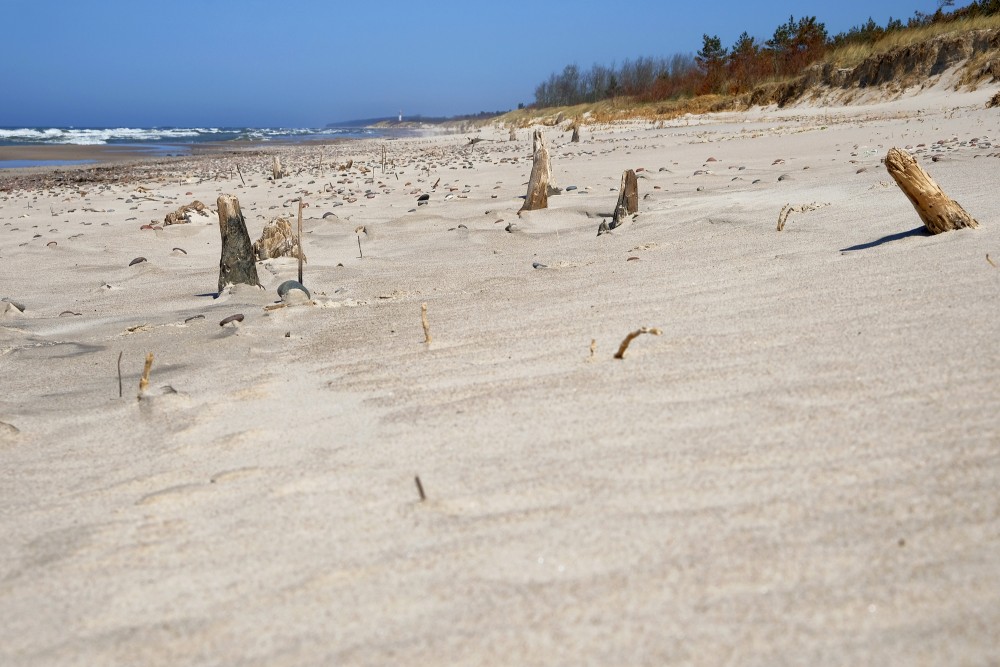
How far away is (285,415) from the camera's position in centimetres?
260

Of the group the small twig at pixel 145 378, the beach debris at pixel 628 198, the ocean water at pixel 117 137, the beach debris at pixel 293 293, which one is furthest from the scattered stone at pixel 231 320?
the ocean water at pixel 117 137

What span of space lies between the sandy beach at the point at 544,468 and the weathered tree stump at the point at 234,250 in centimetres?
54

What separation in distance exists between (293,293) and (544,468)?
108 inches

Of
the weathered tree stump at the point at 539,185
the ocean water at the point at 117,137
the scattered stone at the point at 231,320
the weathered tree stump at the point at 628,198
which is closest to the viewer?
the scattered stone at the point at 231,320

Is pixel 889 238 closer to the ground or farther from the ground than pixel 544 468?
farther from the ground

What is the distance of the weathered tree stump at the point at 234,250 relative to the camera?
5016mm

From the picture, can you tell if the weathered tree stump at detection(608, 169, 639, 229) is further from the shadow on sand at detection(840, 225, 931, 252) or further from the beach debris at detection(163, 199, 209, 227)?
the beach debris at detection(163, 199, 209, 227)

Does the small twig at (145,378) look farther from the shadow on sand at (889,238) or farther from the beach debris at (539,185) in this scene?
the beach debris at (539,185)

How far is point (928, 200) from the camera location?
12.0ft

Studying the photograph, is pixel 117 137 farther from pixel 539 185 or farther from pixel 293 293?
pixel 293 293

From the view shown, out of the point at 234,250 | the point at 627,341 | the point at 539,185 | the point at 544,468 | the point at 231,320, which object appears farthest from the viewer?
the point at 539,185

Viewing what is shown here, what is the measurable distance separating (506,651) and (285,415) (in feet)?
4.71

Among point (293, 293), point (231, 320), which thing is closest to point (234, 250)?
point (293, 293)

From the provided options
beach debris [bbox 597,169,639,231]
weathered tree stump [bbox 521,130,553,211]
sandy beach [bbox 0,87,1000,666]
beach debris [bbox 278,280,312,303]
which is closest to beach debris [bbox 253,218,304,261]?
sandy beach [bbox 0,87,1000,666]
